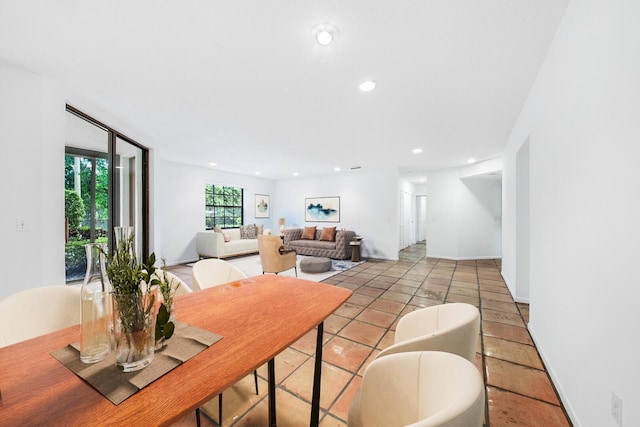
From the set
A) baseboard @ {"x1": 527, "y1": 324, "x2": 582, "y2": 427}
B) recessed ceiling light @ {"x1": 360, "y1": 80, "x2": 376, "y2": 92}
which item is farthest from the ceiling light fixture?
baseboard @ {"x1": 527, "y1": 324, "x2": 582, "y2": 427}

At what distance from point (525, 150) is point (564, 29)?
1794 mm

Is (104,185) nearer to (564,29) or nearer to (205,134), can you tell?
(205,134)

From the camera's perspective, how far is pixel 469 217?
5996mm


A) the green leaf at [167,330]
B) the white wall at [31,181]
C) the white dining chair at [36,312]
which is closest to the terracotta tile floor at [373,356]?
the white dining chair at [36,312]

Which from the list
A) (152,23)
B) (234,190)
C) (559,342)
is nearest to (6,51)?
(152,23)

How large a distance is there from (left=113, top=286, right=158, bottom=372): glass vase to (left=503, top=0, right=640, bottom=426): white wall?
1742mm

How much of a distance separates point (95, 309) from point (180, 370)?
1.13 feet

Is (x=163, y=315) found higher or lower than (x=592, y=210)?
lower

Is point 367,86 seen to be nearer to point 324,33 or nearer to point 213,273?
point 324,33

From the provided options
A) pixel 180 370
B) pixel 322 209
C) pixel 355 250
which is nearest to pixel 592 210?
pixel 180 370

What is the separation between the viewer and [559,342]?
5.26ft

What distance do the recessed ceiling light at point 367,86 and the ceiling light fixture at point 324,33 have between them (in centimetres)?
63

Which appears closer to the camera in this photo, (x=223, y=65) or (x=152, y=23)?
(x=152, y=23)

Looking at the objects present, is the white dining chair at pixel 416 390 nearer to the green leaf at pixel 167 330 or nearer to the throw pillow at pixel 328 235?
the green leaf at pixel 167 330
